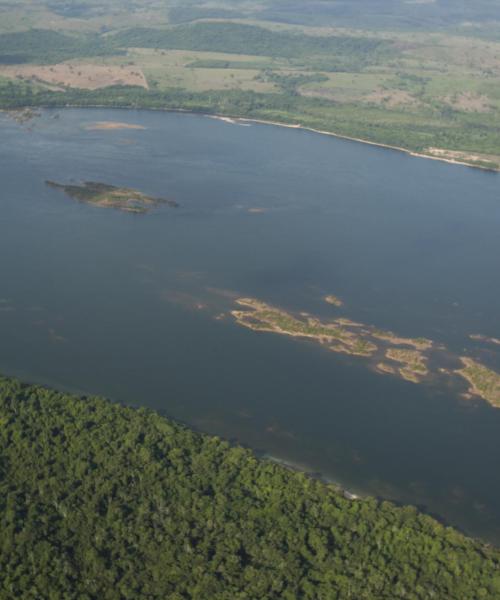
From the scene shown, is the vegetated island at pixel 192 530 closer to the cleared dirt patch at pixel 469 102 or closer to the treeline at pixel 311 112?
the treeline at pixel 311 112

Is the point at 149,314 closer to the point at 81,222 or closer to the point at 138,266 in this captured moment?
the point at 138,266

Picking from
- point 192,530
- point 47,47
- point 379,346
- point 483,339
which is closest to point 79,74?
point 47,47

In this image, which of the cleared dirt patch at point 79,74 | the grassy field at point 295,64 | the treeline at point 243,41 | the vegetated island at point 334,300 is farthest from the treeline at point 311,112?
the vegetated island at point 334,300

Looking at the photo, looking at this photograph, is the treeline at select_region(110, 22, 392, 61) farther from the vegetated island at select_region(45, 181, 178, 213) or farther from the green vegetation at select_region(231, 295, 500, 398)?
the green vegetation at select_region(231, 295, 500, 398)

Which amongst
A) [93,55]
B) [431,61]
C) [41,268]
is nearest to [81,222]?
[41,268]

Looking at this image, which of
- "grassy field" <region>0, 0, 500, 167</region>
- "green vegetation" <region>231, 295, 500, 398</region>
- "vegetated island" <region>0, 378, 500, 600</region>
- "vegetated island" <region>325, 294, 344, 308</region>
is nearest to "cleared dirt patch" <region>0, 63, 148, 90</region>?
"grassy field" <region>0, 0, 500, 167</region>

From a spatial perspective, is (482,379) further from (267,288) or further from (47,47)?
(47,47)
